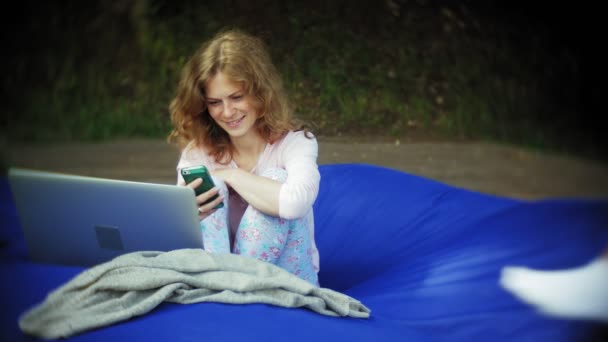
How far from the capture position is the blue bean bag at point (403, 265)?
2.37 ft

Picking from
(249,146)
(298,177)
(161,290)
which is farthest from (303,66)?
(161,290)

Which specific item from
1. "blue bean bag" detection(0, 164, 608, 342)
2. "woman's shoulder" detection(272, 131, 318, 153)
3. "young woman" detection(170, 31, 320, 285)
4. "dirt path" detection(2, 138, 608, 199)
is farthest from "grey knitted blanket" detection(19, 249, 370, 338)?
"dirt path" detection(2, 138, 608, 199)

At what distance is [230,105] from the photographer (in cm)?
97

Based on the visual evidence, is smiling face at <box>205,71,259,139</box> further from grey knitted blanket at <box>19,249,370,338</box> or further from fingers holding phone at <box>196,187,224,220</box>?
grey knitted blanket at <box>19,249,370,338</box>

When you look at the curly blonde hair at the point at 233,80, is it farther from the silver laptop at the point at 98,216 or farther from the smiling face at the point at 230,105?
the silver laptop at the point at 98,216

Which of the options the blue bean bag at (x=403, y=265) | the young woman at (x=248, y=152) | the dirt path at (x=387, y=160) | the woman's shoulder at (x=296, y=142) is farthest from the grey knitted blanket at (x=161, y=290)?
the dirt path at (x=387, y=160)

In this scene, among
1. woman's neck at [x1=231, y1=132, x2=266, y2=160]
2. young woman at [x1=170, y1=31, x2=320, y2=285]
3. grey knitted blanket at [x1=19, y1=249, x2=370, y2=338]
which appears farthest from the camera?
woman's neck at [x1=231, y1=132, x2=266, y2=160]

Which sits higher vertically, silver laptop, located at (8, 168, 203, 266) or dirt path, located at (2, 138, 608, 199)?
dirt path, located at (2, 138, 608, 199)

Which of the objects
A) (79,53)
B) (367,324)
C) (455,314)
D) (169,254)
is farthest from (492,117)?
(79,53)

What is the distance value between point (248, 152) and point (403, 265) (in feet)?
1.07

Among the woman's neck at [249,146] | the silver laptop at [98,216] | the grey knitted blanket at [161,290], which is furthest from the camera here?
the woman's neck at [249,146]

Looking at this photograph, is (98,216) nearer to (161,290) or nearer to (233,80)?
(161,290)

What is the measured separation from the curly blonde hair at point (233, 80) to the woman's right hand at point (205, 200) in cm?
16

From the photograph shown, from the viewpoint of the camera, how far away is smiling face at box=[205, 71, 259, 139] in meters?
0.96
